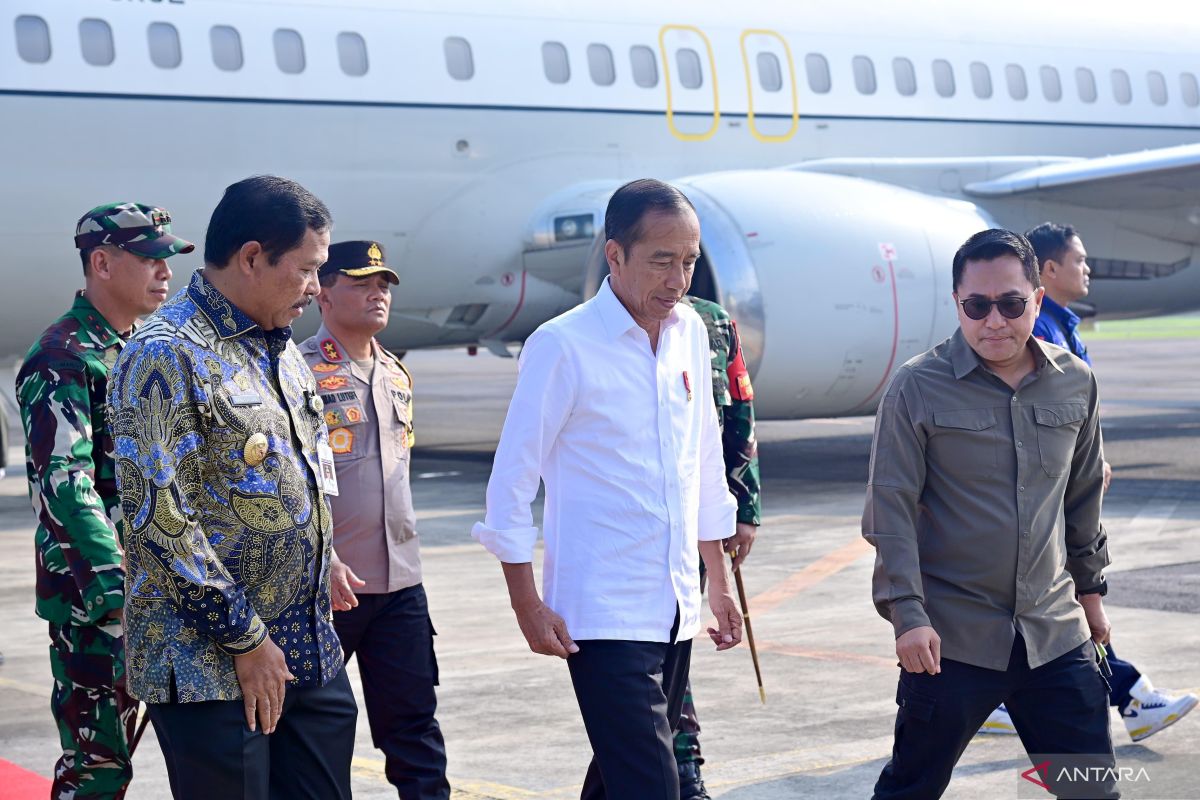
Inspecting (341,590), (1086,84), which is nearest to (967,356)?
(341,590)

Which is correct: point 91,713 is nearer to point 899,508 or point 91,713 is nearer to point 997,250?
point 899,508

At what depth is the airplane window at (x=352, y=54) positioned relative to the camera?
40.8 feet

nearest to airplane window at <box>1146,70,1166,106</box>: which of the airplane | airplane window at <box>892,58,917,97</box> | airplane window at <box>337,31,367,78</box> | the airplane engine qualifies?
the airplane

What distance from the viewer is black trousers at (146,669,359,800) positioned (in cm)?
321

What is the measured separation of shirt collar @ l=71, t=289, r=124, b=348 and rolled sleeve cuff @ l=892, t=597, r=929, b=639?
208 centimetres

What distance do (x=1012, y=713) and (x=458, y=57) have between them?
9841 millimetres

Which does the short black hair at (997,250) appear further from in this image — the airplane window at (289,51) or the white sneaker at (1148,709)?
the airplane window at (289,51)

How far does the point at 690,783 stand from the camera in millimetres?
4762

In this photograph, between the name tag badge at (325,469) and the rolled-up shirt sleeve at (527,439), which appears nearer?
the name tag badge at (325,469)

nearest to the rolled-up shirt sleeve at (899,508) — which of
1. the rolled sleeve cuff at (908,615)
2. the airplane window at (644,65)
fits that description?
the rolled sleeve cuff at (908,615)

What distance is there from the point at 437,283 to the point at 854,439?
16.9 feet

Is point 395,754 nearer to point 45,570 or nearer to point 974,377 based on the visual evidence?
point 45,570

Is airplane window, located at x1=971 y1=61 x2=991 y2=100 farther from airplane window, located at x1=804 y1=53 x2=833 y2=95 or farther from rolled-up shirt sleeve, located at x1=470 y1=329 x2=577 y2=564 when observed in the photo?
rolled-up shirt sleeve, located at x1=470 y1=329 x2=577 y2=564

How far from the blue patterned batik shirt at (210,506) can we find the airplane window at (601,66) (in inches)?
414
